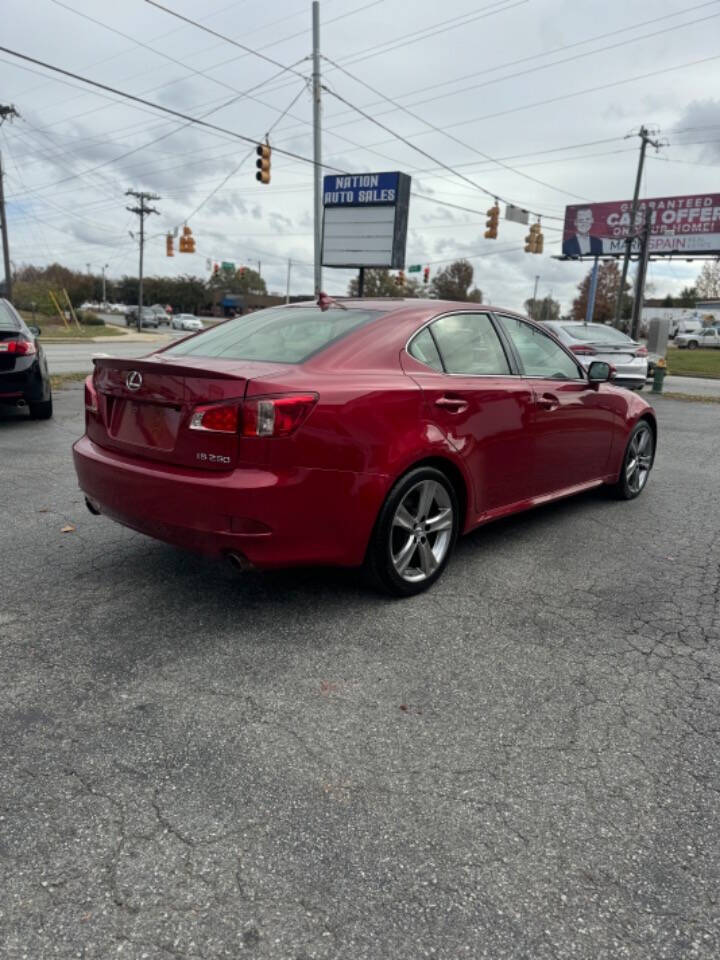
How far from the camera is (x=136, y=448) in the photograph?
135 inches

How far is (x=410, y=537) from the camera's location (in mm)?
3699

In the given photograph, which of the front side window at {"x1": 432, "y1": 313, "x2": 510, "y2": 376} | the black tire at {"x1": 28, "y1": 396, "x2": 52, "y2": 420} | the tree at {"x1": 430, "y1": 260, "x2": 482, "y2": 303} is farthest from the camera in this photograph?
the tree at {"x1": 430, "y1": 260, "x2": 482, "y2": 303}

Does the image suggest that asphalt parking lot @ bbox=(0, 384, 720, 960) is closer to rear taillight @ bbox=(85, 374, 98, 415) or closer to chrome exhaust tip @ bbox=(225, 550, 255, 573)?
chrome exhaust tip @ bbox=(225, 550, 255, 573)

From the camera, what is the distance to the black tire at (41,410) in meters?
8.63

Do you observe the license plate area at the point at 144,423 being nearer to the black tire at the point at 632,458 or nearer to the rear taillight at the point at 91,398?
the rear taillight at the point at 91,398

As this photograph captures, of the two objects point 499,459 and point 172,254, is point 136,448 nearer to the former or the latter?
point 499,459

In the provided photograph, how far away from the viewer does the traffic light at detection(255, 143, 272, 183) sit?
19.1 m

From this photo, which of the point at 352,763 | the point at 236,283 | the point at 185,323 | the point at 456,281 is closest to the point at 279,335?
the point at 352,763

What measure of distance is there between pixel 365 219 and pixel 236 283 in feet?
336

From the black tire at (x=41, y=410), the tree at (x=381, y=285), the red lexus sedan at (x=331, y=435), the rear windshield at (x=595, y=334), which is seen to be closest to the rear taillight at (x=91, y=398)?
the red lexus sedan at (x=331, y=435)

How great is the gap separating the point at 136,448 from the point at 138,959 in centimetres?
227

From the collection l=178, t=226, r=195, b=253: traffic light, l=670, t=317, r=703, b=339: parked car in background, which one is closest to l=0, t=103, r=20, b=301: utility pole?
l=178, t=226, r=195, b=253: traffic light

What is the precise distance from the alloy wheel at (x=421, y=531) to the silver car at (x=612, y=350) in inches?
446

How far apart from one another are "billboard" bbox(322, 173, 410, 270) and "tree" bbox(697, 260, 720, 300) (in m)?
78.4
